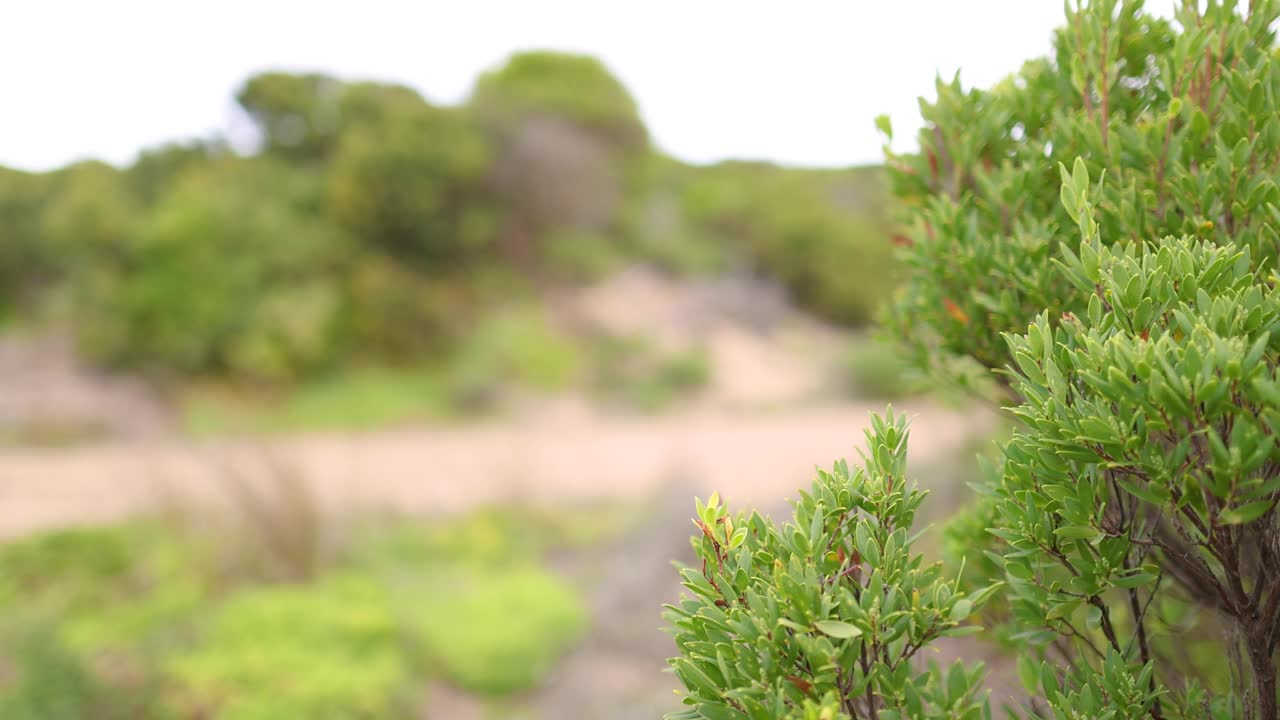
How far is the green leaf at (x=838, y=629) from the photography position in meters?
1.04

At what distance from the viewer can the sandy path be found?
6.00 metres

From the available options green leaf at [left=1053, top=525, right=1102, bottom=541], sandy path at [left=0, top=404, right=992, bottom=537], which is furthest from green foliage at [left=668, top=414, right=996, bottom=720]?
sandy path at [left=0, top=404, right=992, bottom=537]

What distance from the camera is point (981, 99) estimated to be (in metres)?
1.79

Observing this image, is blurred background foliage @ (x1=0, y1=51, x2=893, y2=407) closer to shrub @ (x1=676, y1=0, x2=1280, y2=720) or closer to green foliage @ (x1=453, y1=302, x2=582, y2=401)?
green foliage @ (x1=453, y1=302, x2=582, y2=401)

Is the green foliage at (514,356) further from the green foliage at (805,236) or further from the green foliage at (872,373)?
the green foliage at (805,236)

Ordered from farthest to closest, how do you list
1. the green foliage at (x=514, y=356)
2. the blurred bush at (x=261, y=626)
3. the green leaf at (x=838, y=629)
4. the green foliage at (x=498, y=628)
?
1. the green foliage at (x=514, y=356)
2. the green foliage at (x=498, y=628)
3. the blurred bush at (x=261, y=626)
4. the green leaf at (x=838, y=629)

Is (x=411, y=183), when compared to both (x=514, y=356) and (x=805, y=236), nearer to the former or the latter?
(x=514, y=356)

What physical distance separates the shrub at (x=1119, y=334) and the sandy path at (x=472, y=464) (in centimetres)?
336

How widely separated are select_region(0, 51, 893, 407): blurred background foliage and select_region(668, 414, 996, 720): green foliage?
745 centimetres

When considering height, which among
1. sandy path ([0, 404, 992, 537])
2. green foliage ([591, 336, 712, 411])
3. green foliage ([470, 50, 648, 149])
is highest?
green foliage ([470, 50, 648, 149])

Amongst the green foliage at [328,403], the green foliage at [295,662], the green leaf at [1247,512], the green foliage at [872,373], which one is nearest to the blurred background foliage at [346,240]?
the green foliage at [328,403]

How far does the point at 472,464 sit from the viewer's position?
8.31m

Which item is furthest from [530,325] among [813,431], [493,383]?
[813,431]

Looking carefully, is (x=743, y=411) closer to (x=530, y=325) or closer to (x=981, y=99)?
(x=530, y=325)
